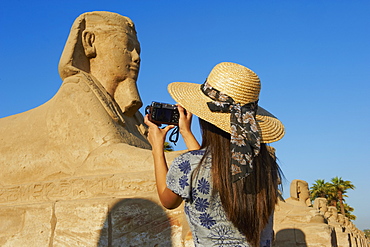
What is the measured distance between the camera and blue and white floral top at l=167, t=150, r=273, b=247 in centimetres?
158

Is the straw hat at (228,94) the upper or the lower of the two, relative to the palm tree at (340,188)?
lower

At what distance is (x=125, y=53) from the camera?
206 inches

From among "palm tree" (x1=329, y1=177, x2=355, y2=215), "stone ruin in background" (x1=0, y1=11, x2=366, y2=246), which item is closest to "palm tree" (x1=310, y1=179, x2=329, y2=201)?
"palm tree" (x1=329, y1=177, x2=355, y2=215)

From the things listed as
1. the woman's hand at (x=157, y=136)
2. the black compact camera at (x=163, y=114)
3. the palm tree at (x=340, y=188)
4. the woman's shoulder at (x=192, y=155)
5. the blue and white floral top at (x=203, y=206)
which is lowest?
the blue and white floral top at (x=203, y=206)

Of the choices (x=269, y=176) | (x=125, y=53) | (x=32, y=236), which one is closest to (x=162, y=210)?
(x=32, y=236)

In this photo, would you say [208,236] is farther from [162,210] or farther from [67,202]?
[67,202]

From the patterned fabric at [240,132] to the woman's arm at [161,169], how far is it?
243 mm

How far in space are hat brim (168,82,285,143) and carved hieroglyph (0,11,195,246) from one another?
1.49 meters

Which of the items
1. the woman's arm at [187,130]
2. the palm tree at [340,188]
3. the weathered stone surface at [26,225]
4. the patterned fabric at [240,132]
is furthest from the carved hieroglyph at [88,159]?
the palm tree at [340,188]

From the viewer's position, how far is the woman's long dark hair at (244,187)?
62.2 inches

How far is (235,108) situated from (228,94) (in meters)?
0.07

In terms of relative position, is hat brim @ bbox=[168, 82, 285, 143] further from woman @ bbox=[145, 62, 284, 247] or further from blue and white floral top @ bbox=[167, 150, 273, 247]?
blue and white floral top @ bbox=[167, 150, 273, 247]

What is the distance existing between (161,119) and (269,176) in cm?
53

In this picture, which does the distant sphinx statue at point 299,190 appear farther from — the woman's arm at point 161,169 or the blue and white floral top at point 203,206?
the blue and white floral top at point 203,206
